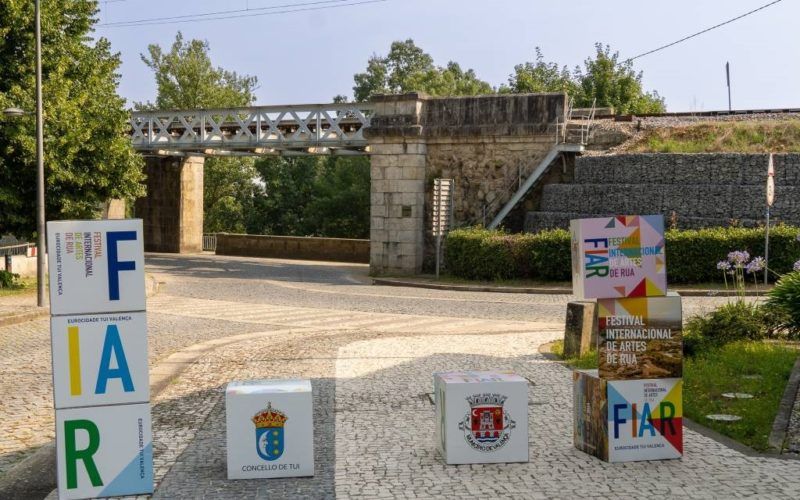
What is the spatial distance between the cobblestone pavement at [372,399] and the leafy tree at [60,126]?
3.79 metres

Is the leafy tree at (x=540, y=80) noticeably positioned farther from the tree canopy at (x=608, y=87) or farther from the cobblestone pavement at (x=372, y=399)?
the cobblestone pavement at (x=372, y=399)

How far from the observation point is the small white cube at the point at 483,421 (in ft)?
24.7

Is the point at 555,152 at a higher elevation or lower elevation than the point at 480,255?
higher

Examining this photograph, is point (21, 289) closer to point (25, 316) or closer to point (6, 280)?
point (6, 280)

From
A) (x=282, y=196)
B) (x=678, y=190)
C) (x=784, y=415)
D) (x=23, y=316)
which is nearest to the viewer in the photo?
(x=784, y=415)

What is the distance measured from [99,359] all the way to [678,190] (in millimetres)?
21668

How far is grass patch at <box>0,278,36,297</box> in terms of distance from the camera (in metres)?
22.1

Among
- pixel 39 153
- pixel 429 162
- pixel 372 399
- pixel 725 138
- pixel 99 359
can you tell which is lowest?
pixel 372 399

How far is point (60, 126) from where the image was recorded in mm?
22656

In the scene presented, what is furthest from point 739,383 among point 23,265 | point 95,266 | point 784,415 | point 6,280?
point 23,265

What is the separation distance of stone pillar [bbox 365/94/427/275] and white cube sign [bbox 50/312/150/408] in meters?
22.4

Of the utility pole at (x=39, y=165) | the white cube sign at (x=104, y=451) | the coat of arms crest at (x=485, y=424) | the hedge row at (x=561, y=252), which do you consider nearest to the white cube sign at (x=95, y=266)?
the white cube sign at (x=104, y=451)

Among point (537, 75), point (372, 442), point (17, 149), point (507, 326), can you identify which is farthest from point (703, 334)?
point (537, 75)

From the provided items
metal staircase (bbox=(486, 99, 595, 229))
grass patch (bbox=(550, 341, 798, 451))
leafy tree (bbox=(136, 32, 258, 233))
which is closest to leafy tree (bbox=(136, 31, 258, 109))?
leafy tree (bbox=(136, 32, 258, 233))
